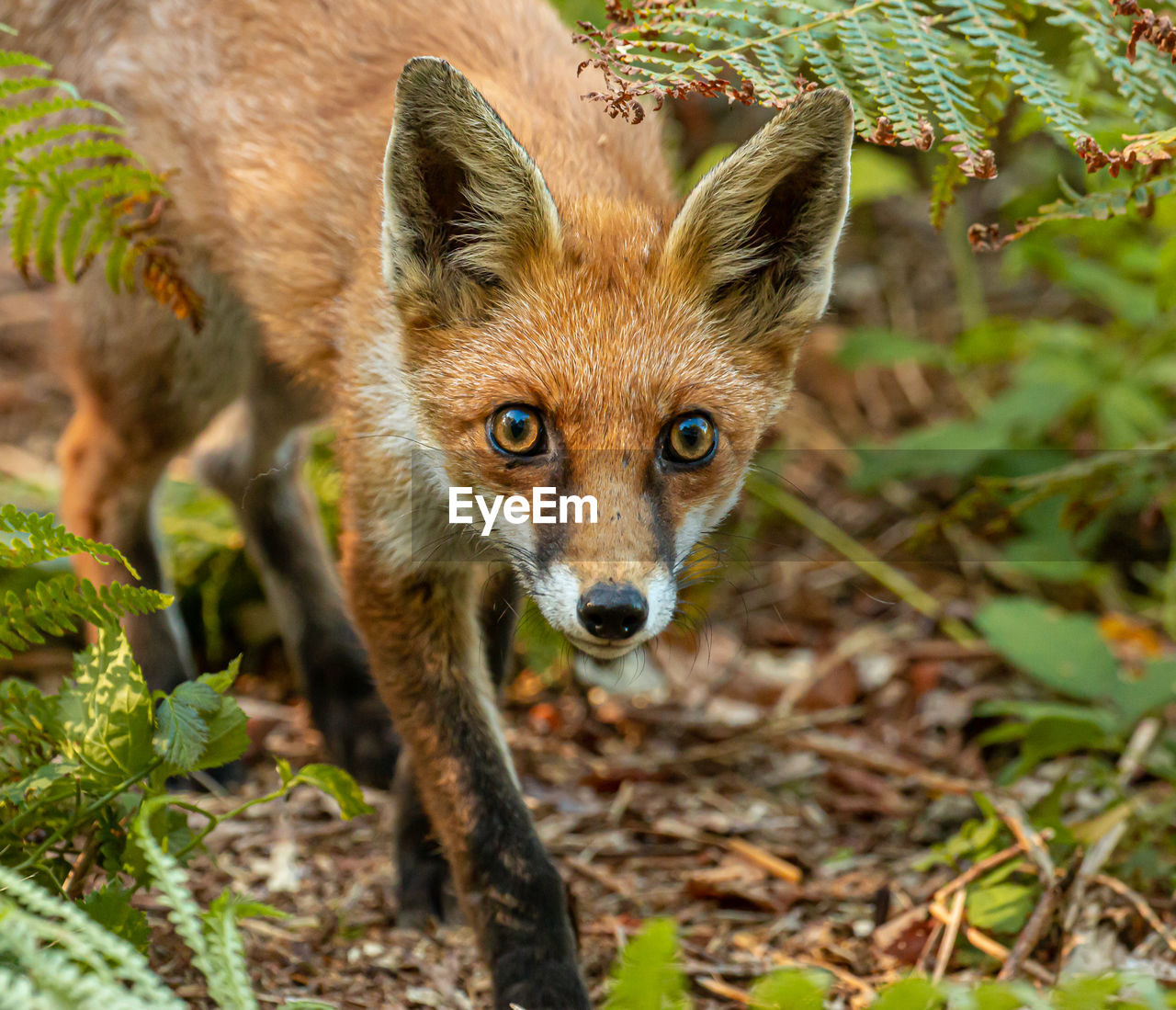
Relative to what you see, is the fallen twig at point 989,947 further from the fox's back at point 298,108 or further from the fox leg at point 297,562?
the fox's back at point 298,108

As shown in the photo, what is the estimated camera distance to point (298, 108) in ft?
13.9

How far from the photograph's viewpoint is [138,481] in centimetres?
502

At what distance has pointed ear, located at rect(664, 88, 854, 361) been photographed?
3.22 m

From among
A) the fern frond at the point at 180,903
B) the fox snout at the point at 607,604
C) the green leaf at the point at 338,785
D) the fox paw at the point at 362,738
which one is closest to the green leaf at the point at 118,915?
the fern frond at the point at 180,903

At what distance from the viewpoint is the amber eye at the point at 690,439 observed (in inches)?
132

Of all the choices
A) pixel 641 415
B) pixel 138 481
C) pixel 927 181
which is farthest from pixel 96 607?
pixel 927 181

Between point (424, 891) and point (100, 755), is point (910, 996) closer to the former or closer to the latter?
point (100, 755)

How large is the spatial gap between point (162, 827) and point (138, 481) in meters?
2.37

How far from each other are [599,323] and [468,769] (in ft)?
4.68

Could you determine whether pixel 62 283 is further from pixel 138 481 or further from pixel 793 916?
pixel 793 916

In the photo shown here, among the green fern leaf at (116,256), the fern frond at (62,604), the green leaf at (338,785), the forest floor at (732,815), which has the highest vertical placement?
the green fern leaf at (116,256)

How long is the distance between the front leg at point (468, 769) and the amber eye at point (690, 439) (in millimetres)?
909

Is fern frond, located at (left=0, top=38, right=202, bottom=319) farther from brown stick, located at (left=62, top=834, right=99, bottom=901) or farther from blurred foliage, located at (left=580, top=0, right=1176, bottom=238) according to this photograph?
brown stick, located at (left=62, top=834, right=99, bottom=901)

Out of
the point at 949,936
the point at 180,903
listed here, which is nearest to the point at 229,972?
the point at 180,903
